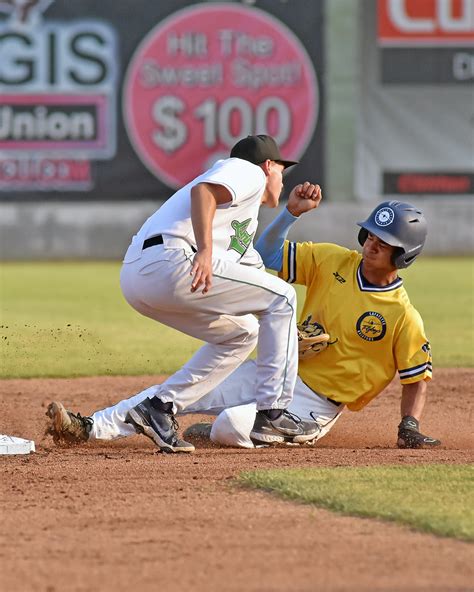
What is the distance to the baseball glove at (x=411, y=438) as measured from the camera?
18.9 feet

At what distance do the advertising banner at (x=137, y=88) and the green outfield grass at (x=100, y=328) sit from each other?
→ 10.8 ft

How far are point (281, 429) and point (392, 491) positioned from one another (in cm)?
112

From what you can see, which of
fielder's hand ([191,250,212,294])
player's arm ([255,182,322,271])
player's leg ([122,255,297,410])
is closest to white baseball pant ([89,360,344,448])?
player's leg ([122,255,297,410])

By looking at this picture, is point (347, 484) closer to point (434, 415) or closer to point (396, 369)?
point (396, 369)

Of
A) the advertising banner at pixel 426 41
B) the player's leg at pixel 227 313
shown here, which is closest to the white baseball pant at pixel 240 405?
the player's leg at pixel 227 313

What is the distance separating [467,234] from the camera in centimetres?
2084

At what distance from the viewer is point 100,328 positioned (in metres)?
11.3

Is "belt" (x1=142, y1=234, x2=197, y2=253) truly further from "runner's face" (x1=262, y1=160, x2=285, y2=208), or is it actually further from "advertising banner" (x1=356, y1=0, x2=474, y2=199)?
"advertising banner" (x1=356, y1=0, x2=474, y2=199)

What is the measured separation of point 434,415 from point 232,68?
1383 cm

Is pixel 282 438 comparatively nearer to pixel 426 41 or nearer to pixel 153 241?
pixel 153 241

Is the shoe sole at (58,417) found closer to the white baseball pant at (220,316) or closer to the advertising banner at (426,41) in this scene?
the white baseball pant at (220,316)

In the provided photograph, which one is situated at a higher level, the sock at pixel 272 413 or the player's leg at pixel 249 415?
the sock at pixel 272 413

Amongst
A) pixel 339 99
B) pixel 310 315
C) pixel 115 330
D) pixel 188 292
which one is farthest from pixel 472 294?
pixel 188 292

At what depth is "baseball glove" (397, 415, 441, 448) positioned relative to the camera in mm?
5773
